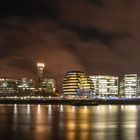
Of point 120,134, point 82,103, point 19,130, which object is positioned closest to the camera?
point 120,134

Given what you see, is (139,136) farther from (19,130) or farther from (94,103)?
(94,103)

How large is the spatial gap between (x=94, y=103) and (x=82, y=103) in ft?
14.9

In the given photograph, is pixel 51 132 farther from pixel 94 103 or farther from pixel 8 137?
pixel 94 103

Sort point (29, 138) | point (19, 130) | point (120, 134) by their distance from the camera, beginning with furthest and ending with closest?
point (19, 130) < point (120, 134) < point (29, 138)

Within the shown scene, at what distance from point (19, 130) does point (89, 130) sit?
7504 millimetres

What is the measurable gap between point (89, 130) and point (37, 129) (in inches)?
231

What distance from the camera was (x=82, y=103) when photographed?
191 metres

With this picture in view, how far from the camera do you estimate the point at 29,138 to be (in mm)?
48781

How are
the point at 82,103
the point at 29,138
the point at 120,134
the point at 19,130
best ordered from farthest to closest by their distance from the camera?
the point at 82,103
the point at 19,130
the point at 120,134
the point at 29,138

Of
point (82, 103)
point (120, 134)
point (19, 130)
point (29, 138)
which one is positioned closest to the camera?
point (29, 138)

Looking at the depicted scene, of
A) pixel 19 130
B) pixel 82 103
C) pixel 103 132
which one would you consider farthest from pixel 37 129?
pixel 82 103

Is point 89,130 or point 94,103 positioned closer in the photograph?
point 89,130

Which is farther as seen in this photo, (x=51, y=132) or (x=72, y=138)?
(x=51, y=132)

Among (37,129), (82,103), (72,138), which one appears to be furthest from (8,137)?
(82,103)
